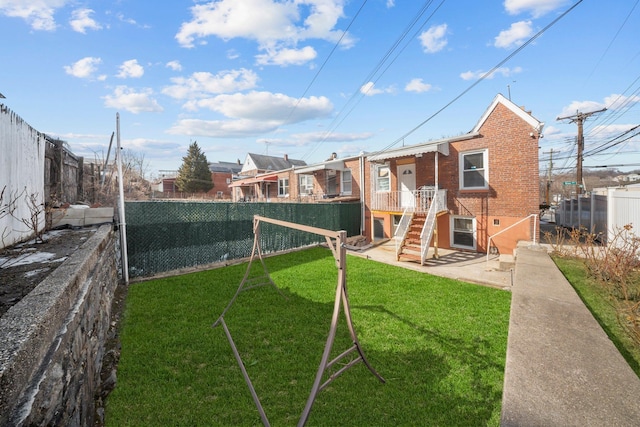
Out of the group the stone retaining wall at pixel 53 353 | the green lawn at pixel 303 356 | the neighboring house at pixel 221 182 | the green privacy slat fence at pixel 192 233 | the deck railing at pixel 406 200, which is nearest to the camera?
the stone retaining wall at pixel 53 353

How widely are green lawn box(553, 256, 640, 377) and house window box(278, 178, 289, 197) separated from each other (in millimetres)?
16819

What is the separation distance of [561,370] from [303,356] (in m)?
2.65

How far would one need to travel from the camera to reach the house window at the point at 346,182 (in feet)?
52.9

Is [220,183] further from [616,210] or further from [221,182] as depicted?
[616,210]

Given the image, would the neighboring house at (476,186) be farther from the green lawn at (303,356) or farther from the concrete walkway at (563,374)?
the concrete walkway at (563,374)

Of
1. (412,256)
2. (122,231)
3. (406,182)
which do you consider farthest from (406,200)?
(122,231)

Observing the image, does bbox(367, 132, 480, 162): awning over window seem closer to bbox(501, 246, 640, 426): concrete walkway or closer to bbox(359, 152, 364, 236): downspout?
bbox(359, 152, 364, 236): downspout

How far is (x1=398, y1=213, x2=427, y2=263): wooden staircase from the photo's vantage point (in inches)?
384

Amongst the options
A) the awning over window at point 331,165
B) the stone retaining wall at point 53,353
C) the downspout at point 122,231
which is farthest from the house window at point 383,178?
the stone retaining wall at point 53,353

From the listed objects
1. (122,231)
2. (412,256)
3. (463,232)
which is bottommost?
(412,256)

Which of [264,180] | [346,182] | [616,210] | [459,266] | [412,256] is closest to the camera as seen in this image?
[616,210]

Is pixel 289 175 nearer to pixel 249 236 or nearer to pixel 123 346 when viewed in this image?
pixel 249 236

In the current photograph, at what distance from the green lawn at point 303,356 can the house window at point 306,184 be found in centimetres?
1341

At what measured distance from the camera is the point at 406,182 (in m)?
13.3
